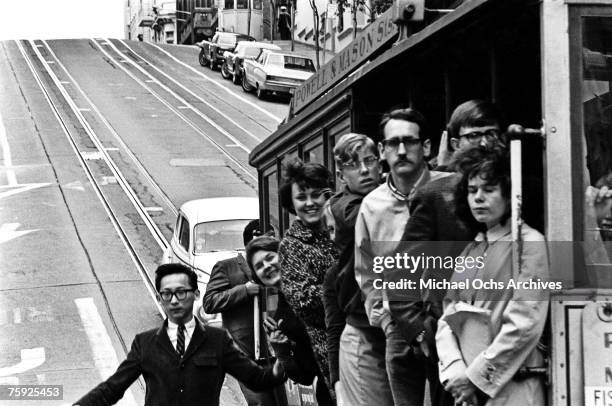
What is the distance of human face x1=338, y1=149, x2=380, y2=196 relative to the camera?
5652 mm

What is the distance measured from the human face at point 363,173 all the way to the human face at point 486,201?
4.71 feet

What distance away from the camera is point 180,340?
5789mm

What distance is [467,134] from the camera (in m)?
4.62

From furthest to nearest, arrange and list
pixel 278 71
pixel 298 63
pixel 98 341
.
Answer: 1. pixel 298 63
2. pixel 278 71
3. pixel 98 341

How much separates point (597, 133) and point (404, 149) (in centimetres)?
115

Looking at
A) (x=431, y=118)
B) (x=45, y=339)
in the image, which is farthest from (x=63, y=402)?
(x=431, y=118)

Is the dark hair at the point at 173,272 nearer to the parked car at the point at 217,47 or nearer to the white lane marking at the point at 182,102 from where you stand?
the white lane marking at the point at 182,102

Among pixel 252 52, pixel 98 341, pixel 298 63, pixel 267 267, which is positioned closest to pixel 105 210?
pixel 98 341

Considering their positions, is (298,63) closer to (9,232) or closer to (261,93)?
(261,93)

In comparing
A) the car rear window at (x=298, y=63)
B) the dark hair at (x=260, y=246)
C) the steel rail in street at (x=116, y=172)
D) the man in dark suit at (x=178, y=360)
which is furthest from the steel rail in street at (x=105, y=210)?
the man in dark suit at (x=178, y=360)

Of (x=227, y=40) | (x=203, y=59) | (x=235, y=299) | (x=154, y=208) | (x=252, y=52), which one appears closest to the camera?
(x=235, y=299)

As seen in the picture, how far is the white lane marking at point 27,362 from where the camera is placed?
12.5m

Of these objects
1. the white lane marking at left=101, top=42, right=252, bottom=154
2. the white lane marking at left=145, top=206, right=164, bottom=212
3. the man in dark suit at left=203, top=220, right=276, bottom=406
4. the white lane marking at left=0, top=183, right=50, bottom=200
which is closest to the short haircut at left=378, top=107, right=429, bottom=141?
the man in dark suit at left=203, top=220, right=276, bottom=406

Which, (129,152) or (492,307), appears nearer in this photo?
(492,307)
